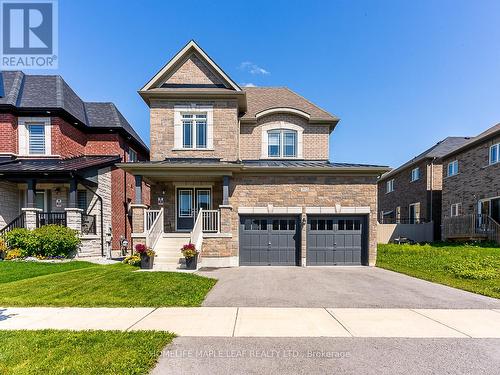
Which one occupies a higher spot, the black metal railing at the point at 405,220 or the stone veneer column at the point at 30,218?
the stone veneer column at the point at 30,218

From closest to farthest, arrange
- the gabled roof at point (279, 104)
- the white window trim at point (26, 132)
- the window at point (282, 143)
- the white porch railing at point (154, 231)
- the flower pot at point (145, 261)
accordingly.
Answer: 1. the flower pot at point (145, 261)
2. the white porch railing at point (154, 231)
3. the gabled roof at point (279, 104)
4. the window at point (282, 143)
5. the white window trim at point (26, 132)

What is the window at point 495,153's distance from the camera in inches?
640

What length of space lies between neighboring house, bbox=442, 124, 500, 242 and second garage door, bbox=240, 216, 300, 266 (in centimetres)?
1297

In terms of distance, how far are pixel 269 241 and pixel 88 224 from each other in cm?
1002

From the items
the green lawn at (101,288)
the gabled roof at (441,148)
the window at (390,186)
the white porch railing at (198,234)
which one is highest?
the gabled roof at (441,148)

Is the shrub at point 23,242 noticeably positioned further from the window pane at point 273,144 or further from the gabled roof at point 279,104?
the window pane at point 273,144

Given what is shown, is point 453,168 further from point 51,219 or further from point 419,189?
point 51,219

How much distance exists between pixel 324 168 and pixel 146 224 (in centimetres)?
848

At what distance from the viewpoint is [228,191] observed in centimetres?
1218

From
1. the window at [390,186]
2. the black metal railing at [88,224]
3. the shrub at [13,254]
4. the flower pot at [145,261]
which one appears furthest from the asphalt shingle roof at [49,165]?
the window at [390,186]

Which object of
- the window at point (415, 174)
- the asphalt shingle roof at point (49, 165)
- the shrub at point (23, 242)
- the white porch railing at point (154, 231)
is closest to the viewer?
the white porch railing at point (154, 231)

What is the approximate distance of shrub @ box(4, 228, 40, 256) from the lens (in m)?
12.6

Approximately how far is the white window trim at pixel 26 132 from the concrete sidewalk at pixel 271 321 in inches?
494

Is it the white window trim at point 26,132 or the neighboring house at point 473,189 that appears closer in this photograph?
the white window trim at point 26,132
